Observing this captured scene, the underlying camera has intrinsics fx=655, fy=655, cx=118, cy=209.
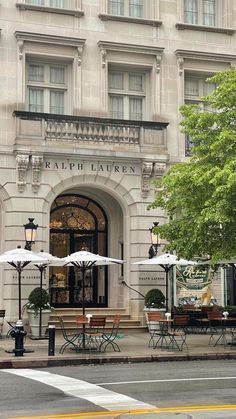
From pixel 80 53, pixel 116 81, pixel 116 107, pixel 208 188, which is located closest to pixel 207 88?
pixel 116 81

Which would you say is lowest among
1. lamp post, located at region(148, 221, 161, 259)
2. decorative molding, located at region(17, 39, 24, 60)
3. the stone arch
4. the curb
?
the curb

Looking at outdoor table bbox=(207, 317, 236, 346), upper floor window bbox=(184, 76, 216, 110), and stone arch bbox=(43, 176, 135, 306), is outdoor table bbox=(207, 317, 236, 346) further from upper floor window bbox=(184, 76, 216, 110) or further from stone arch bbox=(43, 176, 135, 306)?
upper floor window bbox=(184, 76, 216, 110)

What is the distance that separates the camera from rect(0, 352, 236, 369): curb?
627 inches

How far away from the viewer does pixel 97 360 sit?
16.7 m

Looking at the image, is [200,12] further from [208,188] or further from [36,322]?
[36,322]

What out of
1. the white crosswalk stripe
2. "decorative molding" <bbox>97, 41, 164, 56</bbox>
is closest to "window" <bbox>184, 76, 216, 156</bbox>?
"decorative molding" <bbox>97, 41, 164, 56</bbox>

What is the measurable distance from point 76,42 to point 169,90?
417 centimetres

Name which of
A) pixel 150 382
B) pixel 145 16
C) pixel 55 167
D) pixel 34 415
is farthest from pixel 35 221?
pixel 34 415

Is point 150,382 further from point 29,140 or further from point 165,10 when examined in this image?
point 165,10

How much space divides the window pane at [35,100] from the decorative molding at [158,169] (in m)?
4.88

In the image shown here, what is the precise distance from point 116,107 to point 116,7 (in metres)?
4.05

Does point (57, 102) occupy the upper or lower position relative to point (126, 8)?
lower

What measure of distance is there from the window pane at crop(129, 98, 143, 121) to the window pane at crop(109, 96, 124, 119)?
1.25 feet

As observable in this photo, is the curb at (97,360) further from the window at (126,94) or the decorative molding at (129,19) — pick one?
the decorative molding at (129,19)
